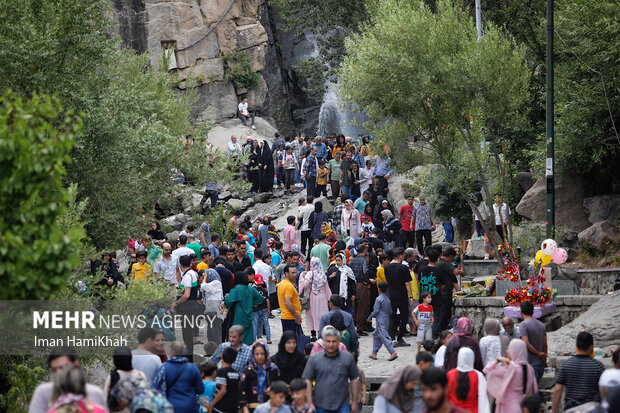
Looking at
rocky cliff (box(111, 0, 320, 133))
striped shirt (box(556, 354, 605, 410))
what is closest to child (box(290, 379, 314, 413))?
striped shirt (box(556, 354, 605, 410))

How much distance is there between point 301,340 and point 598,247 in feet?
28.5

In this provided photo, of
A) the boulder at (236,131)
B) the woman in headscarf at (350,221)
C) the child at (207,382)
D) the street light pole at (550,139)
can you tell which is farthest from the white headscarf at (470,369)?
the boulder at (236,131)

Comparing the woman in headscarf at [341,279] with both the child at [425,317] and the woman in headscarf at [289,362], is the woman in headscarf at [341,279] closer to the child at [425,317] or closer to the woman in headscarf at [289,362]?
the child at [425,317]

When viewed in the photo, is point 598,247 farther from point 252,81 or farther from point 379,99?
point 252,81

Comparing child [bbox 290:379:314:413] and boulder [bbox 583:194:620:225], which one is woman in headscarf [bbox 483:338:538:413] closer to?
child [bbox 290:379:314:413]

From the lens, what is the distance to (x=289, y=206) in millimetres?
28562

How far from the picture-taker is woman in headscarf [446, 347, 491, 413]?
9.07m

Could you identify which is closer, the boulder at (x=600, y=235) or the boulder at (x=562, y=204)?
the boulder at (x=600, y=235)

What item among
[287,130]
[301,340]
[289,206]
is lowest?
[301,340]

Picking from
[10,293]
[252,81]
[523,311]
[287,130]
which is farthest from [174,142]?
[287,130]

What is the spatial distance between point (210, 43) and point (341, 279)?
26.7 metres

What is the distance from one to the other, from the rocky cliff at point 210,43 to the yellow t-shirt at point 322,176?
34.5 feet

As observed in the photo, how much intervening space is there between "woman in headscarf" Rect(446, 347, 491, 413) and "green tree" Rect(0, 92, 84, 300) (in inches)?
164

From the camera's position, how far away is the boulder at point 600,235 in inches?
769
